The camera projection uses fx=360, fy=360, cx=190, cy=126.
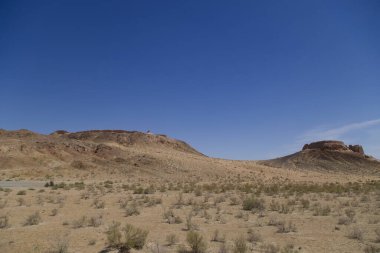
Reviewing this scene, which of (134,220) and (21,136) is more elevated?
(21,136)

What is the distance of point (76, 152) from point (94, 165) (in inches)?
360

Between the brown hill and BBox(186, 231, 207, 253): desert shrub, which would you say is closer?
BBox(186, 231, 207, 253): desert shrub

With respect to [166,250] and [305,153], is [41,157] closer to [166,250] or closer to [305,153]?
[166,250]

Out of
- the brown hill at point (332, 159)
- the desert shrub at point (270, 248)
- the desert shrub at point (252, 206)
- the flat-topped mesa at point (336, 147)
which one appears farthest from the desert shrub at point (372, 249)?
the flat-topped mesa at point (336, 147)

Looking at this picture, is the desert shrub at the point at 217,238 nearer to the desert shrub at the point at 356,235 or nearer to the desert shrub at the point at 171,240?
the desert shrub at the point at 171,240

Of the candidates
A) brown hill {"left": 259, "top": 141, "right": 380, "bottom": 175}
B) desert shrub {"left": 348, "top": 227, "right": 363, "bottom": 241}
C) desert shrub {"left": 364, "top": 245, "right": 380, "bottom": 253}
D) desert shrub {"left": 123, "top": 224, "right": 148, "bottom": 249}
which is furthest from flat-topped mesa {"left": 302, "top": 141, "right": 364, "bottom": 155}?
desert shrub {"left": 123, "top": 224, "right": 148, "bottom": 249}

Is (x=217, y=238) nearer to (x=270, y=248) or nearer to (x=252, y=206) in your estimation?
(x=270, y=248)

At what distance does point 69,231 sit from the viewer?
478 inches

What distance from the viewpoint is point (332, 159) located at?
101312 mm

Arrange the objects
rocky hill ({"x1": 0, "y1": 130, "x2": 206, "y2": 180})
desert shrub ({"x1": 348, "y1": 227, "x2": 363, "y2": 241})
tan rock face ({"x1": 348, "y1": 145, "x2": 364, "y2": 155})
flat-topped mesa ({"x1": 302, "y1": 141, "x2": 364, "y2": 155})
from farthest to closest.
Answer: tan rock face ({"x1": 348, "y1": 145, "x2": 364, "y2": 155})
flat-topped mesa ({"x1": 302, "y1": 141, "x2": 364, "y2": 155})
rocky hill ({"x1": 0, "y1": 130, "x2": 206, "y2": 180})
desert shrub ({"x1": 348, "y1": 227, "x2": 363, "y2": 241})

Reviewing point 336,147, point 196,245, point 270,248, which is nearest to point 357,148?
point 336,147

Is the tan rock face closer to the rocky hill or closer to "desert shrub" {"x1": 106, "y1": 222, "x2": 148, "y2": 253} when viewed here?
the rocky hill

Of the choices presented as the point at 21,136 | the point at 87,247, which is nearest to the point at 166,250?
the point at 87,247

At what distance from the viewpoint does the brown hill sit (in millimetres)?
94250
